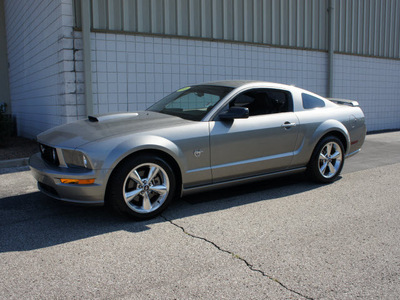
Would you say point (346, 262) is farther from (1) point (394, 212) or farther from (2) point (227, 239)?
(1) point (394, 212)

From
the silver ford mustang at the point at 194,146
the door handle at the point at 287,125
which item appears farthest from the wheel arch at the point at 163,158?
the door handle at the point at 287,125

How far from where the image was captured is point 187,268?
315 centimetres

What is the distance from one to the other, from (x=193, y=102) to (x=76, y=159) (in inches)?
70.9

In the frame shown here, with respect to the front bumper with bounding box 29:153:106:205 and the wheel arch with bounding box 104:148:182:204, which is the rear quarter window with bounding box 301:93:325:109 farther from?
the front bumper with bounding box 29:153:106:205

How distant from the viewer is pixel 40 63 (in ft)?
32.3

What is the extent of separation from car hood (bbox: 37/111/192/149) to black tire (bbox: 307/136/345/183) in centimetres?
209

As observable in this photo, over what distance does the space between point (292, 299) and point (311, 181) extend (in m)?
3.47

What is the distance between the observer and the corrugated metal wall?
28.2 ft

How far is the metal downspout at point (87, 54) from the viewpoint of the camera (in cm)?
786

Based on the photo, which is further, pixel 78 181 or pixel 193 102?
pixel 193 102

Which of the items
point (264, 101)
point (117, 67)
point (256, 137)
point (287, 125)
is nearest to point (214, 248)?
point (256, 137)

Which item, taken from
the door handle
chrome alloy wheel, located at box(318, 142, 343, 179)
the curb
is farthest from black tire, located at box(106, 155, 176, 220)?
the curb

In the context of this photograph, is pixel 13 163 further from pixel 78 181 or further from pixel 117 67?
pixel 78 181

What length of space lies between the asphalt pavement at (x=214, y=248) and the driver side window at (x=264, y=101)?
1.12m
